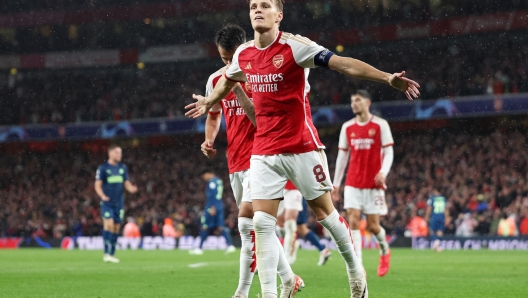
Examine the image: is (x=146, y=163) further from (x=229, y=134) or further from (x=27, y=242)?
(x=229, y=134)

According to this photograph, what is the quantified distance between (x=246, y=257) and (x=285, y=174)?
114cm

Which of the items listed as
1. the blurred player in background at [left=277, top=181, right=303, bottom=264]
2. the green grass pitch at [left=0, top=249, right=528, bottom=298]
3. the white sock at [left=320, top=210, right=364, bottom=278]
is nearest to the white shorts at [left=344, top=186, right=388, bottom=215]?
the green grass pitch at [left=0, top=249, right=528, bottom=298]

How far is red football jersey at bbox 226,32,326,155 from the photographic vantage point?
5.46 meters

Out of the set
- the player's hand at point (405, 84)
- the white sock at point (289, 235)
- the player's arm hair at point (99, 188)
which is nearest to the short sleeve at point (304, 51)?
the player's hand at point (405, 84)

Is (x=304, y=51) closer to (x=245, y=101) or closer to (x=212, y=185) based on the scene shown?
(x=245, y=101)

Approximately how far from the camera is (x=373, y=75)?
4.96 metres

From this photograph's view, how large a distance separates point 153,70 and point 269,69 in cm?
3598

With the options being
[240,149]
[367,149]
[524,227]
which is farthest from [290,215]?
[524,227]

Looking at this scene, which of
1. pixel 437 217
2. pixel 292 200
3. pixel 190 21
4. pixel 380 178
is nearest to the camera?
pixel 380 178

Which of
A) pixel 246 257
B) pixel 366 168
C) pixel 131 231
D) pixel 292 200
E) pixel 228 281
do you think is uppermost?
pixel 366 168

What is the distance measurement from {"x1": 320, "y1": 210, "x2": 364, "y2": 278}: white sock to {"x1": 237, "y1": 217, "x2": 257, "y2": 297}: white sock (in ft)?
2.85

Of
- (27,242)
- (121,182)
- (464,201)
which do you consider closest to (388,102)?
(464,201)

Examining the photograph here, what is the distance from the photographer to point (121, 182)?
1538 centimetres

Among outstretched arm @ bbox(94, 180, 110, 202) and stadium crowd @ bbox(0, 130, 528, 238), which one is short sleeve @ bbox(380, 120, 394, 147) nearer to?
outstretched arm @ bbox(94, 180, 110, 202)
